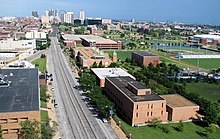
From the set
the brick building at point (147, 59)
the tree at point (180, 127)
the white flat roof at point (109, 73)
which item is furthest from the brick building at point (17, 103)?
the brick building at point (147, 59)

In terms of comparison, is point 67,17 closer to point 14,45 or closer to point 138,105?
point 14,45

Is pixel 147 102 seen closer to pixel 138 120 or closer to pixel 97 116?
pixel 138 120

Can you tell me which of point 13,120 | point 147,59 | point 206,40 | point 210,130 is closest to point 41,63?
point 147,59

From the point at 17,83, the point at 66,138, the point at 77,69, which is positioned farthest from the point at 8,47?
the point at 66,138

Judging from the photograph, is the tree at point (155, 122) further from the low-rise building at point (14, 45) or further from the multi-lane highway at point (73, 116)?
the low-rise building at point (14, 45)

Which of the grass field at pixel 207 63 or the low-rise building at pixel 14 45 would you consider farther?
the low-rise building at pixel 14 45

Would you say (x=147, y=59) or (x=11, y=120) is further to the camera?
(x=147, y=59)
